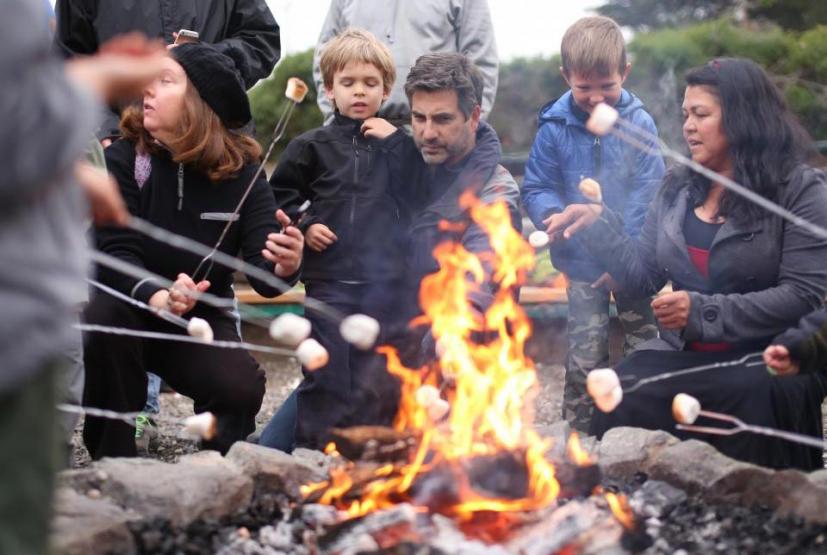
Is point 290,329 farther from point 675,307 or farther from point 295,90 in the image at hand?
point 675,307

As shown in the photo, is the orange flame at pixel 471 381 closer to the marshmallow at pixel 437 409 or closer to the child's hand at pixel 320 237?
the marshmallow at pixel 437 409

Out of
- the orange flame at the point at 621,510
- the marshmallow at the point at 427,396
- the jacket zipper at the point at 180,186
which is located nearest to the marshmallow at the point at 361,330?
the marshmallow at the point at 427,396

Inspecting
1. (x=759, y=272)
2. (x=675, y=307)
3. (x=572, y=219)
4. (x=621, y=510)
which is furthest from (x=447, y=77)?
(x=621, y=510)

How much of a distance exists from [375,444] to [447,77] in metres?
2.00

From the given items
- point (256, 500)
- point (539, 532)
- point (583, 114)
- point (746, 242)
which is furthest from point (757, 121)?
point (256, 500)

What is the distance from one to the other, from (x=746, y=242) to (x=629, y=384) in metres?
0.75

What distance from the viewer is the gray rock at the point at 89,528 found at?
3.31 meters

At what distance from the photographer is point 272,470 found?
13.7 feet

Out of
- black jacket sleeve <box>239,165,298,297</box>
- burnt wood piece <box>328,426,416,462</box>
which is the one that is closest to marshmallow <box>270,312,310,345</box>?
burnt wood piece <box>328,426,416,462</box>

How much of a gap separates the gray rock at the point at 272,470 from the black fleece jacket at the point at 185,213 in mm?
1127

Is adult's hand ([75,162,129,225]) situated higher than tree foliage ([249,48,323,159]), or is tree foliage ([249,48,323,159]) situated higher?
tree foliage ([249,48,323,159])

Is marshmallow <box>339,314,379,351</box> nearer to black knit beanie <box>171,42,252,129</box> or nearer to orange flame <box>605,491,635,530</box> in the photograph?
orange flame <box>605,491,635,530</box>

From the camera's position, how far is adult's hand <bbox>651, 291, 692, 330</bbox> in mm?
4602

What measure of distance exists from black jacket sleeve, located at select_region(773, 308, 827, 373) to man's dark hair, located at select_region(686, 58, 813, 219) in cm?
71
